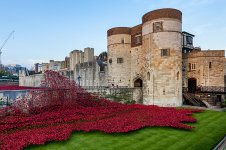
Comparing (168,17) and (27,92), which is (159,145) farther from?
(168,17)

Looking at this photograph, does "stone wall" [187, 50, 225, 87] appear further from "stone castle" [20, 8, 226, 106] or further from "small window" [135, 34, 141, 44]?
"small window" [135, 34, 141, 44]

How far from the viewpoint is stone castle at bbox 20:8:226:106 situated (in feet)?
94.9

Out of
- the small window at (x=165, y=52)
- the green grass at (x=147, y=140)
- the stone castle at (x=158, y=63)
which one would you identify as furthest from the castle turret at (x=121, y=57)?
the green grass at (x=147, y=140)

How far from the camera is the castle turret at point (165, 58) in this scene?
28.8m

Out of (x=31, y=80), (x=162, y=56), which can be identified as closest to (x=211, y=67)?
(x=162, y=56)

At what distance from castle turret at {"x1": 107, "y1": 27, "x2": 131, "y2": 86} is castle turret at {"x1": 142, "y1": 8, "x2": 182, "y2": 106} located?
663 cm

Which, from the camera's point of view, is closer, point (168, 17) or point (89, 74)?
point (168, 17)

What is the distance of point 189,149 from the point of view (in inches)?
465

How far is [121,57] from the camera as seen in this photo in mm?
35938

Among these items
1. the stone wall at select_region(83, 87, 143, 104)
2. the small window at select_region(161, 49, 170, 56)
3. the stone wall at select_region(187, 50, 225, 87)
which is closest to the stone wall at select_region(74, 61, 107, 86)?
the stone wall at select_region(83, 87, 143, 104)

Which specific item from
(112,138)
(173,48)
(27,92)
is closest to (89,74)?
(173,48)

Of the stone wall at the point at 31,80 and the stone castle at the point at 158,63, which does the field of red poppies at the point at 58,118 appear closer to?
the stone castle at the point at 158,63

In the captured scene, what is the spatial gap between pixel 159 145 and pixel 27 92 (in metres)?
11.0

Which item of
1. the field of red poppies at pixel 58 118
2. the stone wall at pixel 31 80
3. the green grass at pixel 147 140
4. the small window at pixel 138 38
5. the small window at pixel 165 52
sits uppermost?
the small window at pixel 138 38
